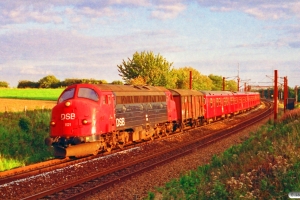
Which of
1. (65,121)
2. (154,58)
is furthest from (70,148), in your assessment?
(154,58)

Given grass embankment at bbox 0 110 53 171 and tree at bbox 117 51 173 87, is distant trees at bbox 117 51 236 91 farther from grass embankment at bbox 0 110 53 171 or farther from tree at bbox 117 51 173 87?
grass embankment at bbox 0 110 53 171

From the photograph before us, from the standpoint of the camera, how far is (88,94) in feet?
63.9

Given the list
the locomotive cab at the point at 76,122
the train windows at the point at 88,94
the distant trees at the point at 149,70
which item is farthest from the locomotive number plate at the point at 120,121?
the distant trees at the point at 149,70

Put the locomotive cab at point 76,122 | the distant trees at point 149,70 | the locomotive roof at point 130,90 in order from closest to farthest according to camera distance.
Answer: the locomotive cab at point 76,122 → the locomotive roof at point 130,90 → the distant trees at point 149,70

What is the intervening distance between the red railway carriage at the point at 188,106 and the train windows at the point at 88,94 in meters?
13.3

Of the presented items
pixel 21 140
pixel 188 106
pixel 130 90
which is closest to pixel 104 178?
pixel 21 140

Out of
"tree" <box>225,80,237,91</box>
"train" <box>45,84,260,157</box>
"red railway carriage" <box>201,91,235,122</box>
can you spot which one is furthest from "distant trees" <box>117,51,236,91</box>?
"tree" <box>225,80,237,91</box>

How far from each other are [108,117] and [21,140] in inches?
205

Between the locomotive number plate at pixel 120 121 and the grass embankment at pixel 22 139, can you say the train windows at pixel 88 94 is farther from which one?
the grass embankment at pixel 22 139

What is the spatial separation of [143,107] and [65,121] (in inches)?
270

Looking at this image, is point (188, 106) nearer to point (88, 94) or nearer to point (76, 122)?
point (88, 94)

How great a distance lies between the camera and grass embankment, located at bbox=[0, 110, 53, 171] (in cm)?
1939

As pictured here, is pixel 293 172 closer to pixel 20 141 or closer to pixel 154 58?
pixel 20 141

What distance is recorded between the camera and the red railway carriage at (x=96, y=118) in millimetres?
18375
